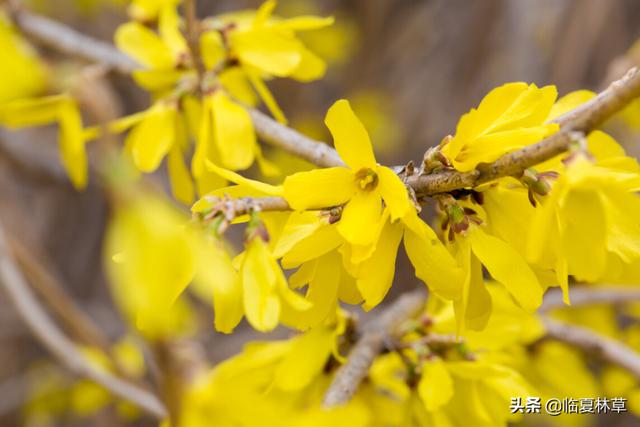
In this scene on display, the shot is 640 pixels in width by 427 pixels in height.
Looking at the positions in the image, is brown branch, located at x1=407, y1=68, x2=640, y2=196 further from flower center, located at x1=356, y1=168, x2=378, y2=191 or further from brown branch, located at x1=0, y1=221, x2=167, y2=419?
brown branch, located at x1=0, y1=221, x2=167, y2=419

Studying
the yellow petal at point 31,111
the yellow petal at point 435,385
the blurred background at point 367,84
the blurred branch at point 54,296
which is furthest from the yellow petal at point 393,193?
the blurred background at point 367,84

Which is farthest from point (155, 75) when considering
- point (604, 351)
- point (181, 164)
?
point (604, 351)

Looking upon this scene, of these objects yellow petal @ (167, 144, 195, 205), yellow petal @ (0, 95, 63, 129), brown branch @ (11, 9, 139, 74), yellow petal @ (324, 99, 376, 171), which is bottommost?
yellow petal @ (167, 144, 195, 205)

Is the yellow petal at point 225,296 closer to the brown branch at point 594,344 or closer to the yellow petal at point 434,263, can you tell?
the yellow petal at point 434,263

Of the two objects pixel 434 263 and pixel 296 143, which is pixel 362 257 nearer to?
pixel 434 263

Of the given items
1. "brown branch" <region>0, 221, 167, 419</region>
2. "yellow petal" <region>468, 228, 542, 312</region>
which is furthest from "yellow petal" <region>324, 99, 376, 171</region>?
"brown branch" <region>0, 221, 167, 419</region>

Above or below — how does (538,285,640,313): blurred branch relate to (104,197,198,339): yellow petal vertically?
below

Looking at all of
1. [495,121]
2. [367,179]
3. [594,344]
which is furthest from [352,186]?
[594,344]
